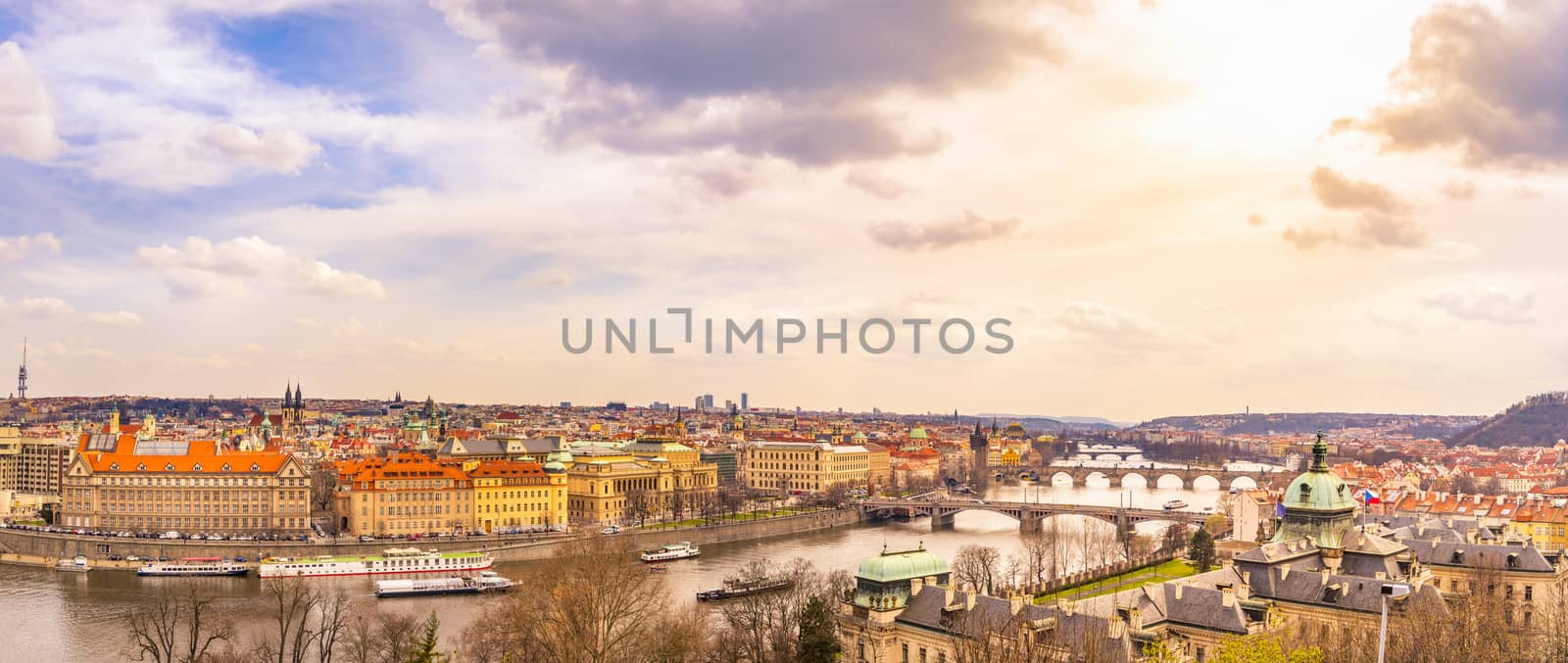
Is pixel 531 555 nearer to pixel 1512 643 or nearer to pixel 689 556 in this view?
pixel 689 556

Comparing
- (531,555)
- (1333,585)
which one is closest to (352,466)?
(531,555)

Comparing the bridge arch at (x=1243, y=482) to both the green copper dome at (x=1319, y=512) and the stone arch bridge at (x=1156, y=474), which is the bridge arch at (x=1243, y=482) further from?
the green copper dome at (x=1319, y=512)

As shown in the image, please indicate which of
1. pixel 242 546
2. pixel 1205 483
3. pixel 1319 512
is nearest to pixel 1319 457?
pixel 1319 512

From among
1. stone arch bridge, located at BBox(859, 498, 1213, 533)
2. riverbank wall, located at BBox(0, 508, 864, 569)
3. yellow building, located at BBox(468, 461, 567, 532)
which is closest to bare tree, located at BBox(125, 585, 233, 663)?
riverbank wall, located at BBox(0, 508, 864, 569)

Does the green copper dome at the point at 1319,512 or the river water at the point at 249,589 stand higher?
the green copper dome at the point at 1319,512

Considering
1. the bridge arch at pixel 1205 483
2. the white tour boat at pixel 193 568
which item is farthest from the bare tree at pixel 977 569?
the bridge arch at pixel 1205 483
